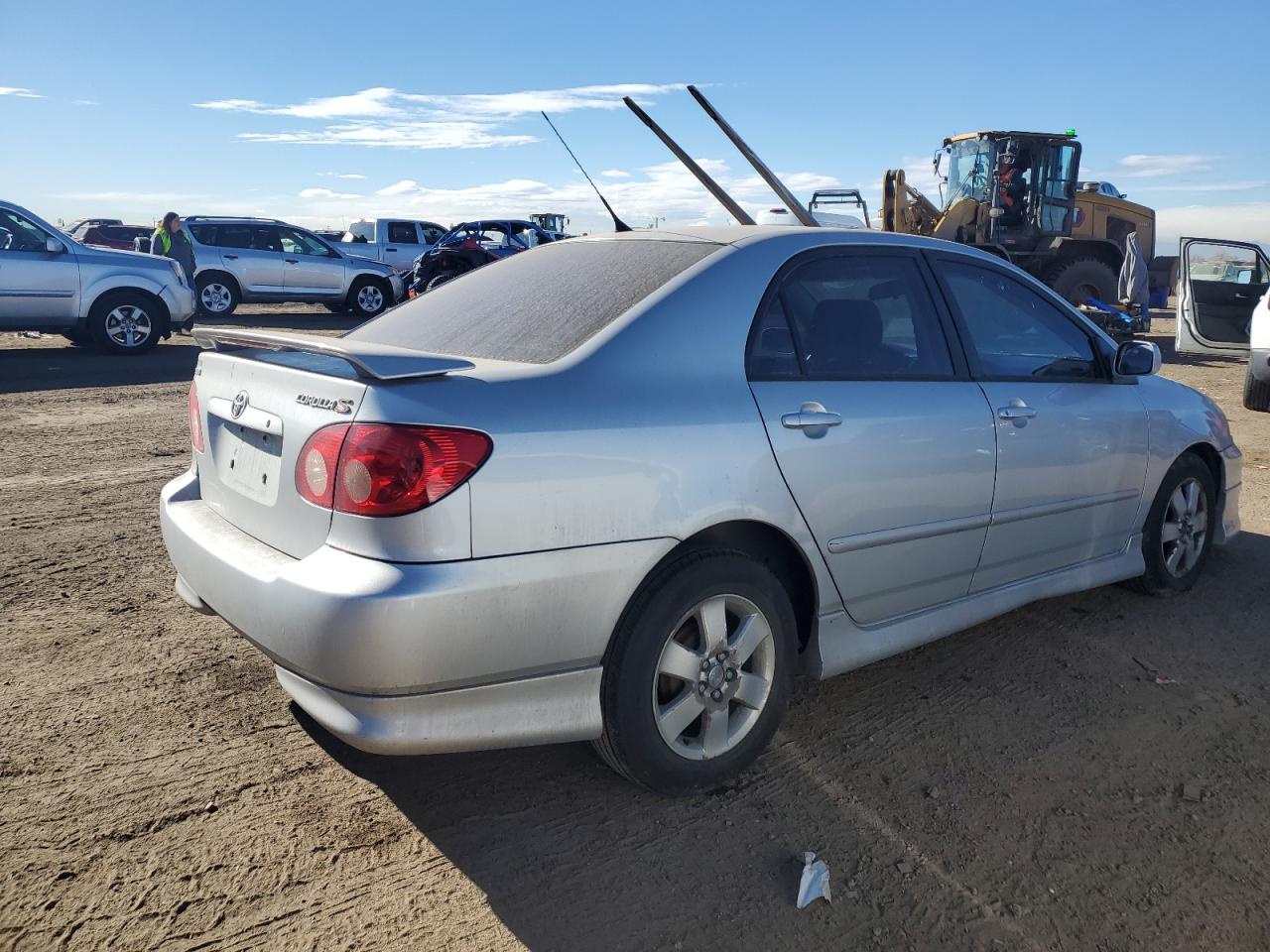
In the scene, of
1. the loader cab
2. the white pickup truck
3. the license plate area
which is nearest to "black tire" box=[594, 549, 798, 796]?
the license plate area

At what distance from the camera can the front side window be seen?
11531 millimetres

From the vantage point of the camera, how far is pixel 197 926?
2.26m

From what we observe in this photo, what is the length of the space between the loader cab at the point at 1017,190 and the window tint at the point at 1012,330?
42.9ft

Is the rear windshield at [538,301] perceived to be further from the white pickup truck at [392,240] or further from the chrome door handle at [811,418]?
the white pickup truck at [392,240]

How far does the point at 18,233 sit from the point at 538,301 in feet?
36.1

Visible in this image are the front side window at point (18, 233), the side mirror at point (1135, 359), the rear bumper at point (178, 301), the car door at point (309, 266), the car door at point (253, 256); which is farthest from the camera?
the car door at point (309, 266)

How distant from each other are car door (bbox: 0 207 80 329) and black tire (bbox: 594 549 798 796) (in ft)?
37.5

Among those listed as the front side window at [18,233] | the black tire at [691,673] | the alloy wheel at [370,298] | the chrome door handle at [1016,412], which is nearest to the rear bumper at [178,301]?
the front side window at [18,233]

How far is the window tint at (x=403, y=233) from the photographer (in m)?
23.2

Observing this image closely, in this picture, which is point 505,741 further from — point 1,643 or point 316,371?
point 1,643

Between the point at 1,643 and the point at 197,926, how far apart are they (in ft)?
6.43

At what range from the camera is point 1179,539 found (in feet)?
14.8

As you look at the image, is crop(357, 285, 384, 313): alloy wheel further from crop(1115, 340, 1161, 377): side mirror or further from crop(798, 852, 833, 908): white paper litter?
crop(798, 852, 833, 908): white paper litter

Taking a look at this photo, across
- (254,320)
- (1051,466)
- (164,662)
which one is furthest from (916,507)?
(254,320)
